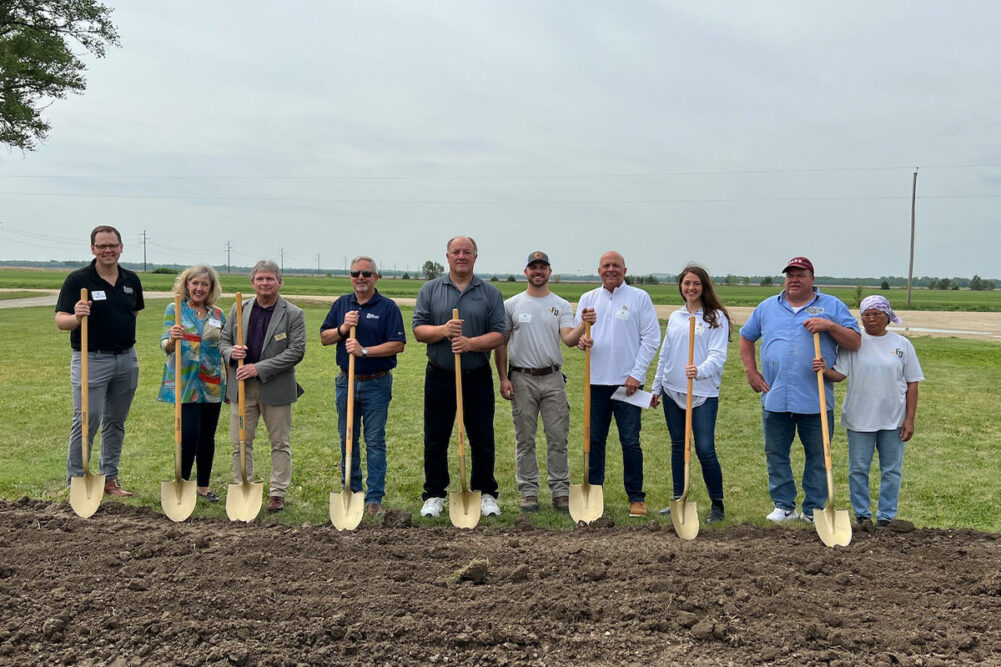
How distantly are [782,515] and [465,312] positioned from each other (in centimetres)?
297

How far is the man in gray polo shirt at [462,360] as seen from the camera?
568 cm

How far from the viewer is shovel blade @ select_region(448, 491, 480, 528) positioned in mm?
5402

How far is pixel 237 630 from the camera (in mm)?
3656

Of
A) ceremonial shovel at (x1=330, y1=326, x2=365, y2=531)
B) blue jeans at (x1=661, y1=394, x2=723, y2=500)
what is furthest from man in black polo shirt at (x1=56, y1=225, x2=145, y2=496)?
blue jeans at (x1=661, y1=394, x2=723, y2=500)

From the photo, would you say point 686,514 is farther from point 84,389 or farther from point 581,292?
point 581,292

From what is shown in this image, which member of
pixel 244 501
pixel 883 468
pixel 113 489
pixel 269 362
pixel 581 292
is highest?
pixel 581 292

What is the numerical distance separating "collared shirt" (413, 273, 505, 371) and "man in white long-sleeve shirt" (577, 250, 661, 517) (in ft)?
2.37

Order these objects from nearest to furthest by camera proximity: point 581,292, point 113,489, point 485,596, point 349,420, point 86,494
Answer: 1. point 485,596
2. point 86,494
3. point 349,420
4. point 113,489
5. point 581,292

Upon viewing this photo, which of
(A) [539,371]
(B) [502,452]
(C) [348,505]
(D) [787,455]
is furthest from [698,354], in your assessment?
(B) [502,452]

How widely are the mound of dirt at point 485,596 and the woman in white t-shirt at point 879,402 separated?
0.40 metres

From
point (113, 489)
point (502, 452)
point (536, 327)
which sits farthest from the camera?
point (502, 452)

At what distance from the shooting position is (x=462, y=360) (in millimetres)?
5734

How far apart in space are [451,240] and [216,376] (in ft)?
7.46

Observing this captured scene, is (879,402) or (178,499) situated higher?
(879,402)
